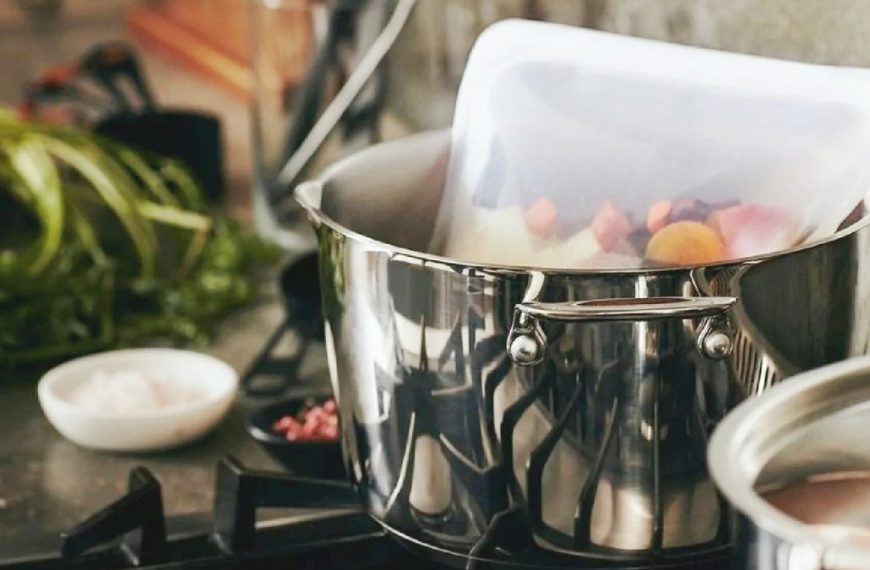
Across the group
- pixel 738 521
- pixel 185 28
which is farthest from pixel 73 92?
pixel 738 521

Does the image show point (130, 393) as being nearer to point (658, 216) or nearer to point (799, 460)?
point (658, 216)

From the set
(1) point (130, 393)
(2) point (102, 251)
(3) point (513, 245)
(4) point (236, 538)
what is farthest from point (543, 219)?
(2) point (102, 251)

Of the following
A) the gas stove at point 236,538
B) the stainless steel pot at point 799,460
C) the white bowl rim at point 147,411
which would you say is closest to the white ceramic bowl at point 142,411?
the white bowl rim at point 147,411

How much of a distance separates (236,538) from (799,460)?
12.9 inches

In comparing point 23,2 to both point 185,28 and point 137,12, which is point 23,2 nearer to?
point 137,12

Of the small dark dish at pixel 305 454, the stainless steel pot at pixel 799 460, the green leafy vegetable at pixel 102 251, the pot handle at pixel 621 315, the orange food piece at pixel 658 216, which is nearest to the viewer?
the stainless steel pot at pixel 799 460

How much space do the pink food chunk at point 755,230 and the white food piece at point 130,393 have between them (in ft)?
1.30

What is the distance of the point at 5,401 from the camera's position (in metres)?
0.96

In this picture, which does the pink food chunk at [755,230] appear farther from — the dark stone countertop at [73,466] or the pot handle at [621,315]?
the dark stone countertop at [73,466]

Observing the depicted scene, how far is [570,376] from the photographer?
583 millimetres

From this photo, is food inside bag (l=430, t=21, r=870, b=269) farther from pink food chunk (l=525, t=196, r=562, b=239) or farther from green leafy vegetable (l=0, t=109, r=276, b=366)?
green leafy vegetable (l=0, t=109, r=276, b=366)

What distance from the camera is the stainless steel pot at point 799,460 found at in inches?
17.5

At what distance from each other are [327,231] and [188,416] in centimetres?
26

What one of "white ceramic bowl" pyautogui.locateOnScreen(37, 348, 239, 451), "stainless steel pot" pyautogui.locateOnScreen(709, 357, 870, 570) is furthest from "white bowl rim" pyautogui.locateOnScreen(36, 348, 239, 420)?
"stainless steel pot" pyautogui.locateOnScreen(709, 357, 870, 570)
